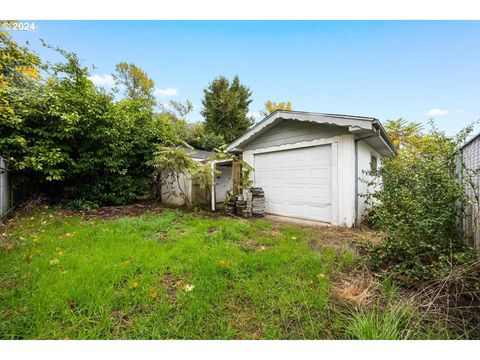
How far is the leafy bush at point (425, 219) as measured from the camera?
7.32 ft

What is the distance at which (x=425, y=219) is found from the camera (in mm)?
2352

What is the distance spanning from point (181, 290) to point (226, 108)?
61.8ft

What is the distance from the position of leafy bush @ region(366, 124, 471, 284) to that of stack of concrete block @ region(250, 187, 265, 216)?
3735mm

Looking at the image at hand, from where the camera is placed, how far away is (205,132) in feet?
63.6

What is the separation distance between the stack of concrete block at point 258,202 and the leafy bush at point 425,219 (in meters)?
3.74

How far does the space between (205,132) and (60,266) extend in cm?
1775

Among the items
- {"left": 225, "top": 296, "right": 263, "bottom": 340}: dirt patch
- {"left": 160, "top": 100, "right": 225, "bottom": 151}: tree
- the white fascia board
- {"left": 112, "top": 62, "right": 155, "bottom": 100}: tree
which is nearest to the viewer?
{"left": 225, "top": 296, "right": 263, "bottom": 340}: dirt patch

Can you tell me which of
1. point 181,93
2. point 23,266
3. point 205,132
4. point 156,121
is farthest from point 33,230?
point 181,93

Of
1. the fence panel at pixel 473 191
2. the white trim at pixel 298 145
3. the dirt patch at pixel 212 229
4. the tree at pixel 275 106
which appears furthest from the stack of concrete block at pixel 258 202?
the tree at pixel 275 106

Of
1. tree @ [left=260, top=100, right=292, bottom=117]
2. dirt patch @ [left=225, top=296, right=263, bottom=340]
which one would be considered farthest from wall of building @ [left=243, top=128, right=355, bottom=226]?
tree @ [left=260, top=100, right=292, bottom=117]

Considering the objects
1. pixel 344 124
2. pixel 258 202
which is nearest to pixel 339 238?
pixel 344 124

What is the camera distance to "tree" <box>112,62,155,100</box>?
21.8 m

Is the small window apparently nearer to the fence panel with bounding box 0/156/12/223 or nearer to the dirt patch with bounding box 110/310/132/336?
the dirt patch with bounding box 110/310/132/336
